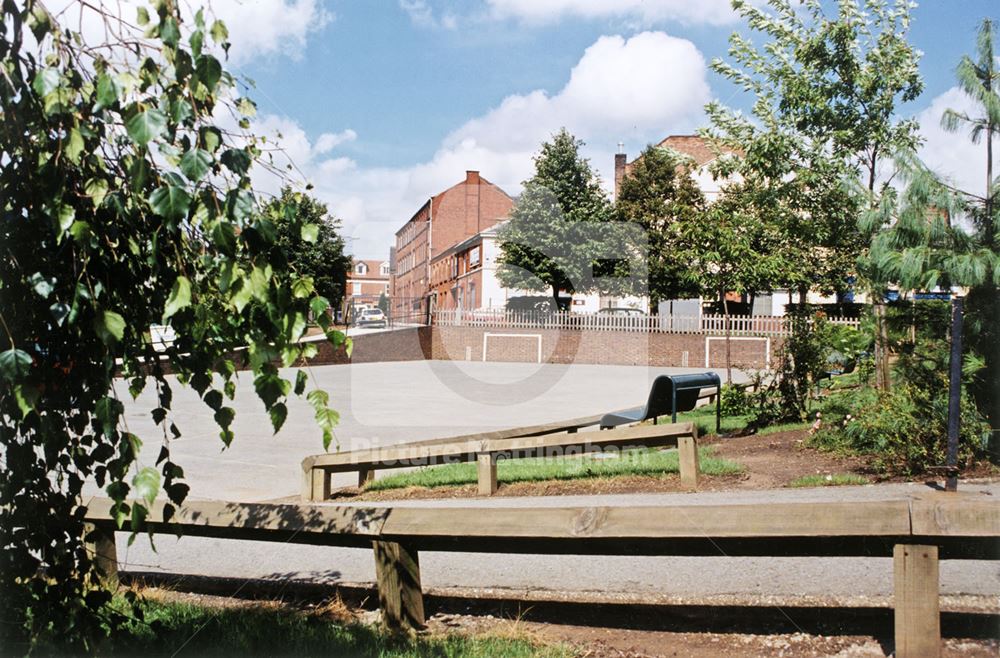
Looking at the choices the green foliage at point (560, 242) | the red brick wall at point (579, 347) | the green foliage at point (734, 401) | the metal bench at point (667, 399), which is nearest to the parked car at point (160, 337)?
the metal bench at point (667, 399)

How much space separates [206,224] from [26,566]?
1572 millimetres

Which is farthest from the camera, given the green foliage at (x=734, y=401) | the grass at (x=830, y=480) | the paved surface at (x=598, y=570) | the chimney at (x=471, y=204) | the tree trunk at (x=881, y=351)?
the chimney at (x=471, y=204)

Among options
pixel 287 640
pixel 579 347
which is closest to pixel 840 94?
pixel 287 640

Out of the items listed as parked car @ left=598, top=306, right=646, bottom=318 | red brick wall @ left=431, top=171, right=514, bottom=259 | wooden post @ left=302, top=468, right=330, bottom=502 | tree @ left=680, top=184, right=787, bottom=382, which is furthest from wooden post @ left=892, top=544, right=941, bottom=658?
red brick wall @ left=431, top=171, right=514, bottom=259

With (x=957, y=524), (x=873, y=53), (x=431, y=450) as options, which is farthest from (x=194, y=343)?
(x=873, y=53)

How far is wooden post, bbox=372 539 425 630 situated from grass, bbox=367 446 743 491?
179 inches

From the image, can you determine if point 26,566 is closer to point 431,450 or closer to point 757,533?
point 757,533

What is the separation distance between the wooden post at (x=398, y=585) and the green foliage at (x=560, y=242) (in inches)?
1570

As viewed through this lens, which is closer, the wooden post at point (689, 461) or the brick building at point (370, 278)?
the wooden post at point (689, 461)

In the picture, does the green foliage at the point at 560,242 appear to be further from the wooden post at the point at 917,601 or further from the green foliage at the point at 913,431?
the wooden post at the point at 917,601

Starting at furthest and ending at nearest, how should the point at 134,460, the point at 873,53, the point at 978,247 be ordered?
the point at 873,53
the point at 978,247
the point at 134,460

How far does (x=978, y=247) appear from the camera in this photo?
6379mm

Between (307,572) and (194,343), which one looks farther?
(307,572)

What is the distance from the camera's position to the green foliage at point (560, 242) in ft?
143
